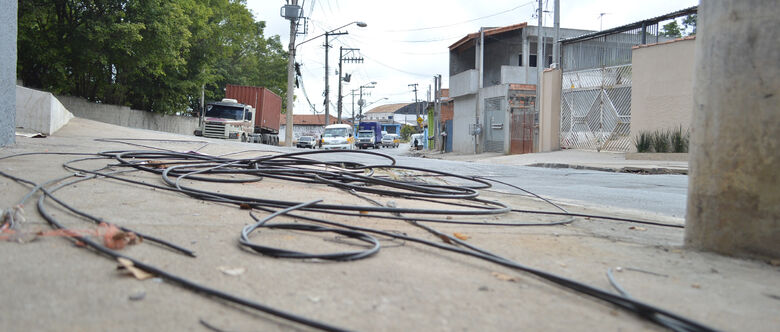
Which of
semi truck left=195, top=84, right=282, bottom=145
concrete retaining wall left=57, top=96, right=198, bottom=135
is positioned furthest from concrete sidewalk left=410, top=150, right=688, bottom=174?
concrete retaining wall left=57, top=96, right=198, bottom=135

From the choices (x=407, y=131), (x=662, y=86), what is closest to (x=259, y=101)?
(x=662, y=86)

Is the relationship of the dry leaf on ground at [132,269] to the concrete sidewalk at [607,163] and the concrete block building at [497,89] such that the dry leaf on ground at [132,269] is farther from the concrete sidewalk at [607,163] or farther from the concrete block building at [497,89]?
the concrete block building at [497,89]

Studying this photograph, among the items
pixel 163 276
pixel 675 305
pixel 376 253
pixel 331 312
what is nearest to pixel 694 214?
pixel 675 305

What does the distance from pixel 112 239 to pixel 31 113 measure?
13.0 m

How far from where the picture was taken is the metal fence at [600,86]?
18.8 metres

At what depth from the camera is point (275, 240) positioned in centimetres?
328

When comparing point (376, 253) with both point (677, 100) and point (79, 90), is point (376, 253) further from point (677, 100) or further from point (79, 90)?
point (79, 90)

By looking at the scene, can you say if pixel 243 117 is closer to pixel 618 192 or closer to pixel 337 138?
pixel 337 138

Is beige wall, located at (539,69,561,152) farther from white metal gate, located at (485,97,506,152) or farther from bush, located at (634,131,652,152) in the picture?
white metal gate, located at (485,97,506,152)

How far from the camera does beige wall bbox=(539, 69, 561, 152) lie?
22.0m

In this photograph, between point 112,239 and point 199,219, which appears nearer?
point 112,239

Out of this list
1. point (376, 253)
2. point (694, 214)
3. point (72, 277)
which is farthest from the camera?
point (694, 214)

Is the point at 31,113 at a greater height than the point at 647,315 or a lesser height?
greater

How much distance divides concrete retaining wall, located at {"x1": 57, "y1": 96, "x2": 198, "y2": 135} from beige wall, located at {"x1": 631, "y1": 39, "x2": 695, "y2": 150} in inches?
988
